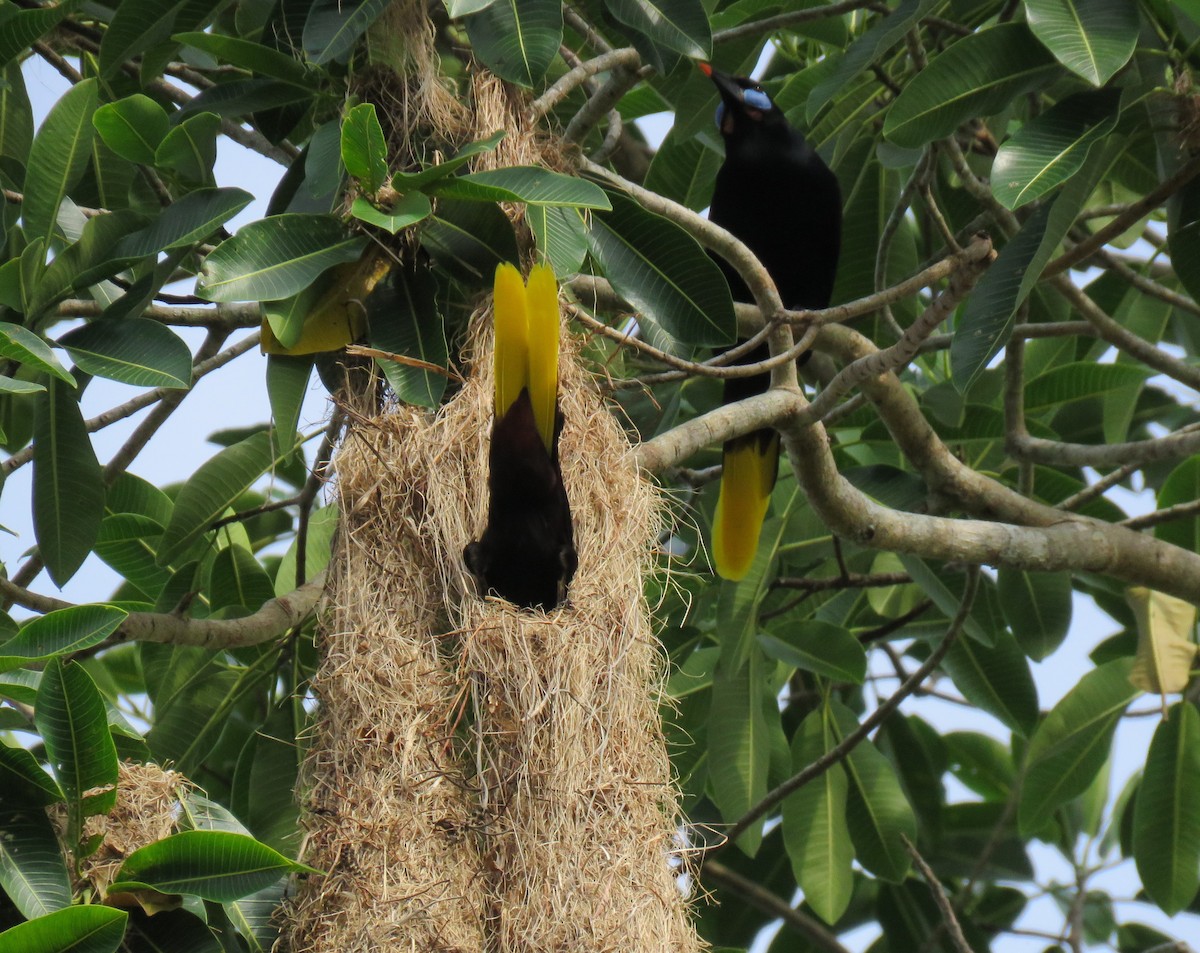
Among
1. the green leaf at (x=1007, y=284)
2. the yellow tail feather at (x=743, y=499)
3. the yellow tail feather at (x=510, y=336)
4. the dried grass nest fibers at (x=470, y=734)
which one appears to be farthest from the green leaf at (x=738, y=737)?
the yellow tail feather at (x=510, y=336)

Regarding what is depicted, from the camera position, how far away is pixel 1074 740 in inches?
109

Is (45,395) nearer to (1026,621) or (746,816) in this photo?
(746,816)

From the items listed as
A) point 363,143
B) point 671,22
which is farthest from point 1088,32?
point 363,143

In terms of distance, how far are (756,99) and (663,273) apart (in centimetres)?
84

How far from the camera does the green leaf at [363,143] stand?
172cm

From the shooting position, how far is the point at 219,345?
7.64 feet

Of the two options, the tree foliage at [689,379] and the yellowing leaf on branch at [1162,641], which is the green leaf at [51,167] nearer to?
the tree foliage at [689,379]

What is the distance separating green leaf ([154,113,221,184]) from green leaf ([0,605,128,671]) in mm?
638

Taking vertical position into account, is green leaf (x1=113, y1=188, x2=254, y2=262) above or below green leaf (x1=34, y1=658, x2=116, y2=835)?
above

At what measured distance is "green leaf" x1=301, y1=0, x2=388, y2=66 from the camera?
5.98 feet

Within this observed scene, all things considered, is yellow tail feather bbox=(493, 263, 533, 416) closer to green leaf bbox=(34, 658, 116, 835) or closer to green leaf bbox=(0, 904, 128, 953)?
green leaf bbox=(34, 658, 116, 835)

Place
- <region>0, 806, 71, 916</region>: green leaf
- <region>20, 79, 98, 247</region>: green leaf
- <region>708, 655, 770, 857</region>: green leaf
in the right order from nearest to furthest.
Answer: <region>0, 806, 71, 916</region>: green leaf → <region>20, 79, 98, 247</region>: green leaf → <region>708, 655, 770, 857</region>: green leaf

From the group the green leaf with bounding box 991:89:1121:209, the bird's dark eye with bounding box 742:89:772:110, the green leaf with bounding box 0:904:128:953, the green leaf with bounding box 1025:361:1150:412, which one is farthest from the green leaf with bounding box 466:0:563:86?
the green leaf with bounding box 1025:361:1150:412

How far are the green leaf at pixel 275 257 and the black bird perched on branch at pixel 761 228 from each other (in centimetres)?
103
